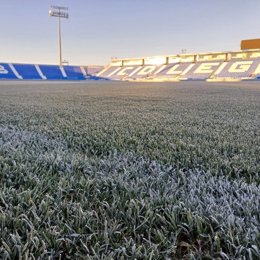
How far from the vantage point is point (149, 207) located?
1334 millimetres

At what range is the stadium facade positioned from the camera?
36.5 meters

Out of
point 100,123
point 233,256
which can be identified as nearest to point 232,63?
point 100,123

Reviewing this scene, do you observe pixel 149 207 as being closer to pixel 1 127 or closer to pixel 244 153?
pixel 244 153

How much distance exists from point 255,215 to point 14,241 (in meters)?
0.99

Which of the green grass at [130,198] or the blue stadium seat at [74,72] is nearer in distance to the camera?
the green grass at [130,198]

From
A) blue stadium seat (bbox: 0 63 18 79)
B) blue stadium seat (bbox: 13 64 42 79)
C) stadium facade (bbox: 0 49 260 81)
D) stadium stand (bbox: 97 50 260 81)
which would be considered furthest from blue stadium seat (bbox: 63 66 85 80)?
blue stadium seat (bbox: 0 63 18 79)

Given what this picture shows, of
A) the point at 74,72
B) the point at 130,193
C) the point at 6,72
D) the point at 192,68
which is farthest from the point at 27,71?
the point at 130,193

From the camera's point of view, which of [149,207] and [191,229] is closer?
[191,229]

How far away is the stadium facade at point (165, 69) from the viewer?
36469 mm

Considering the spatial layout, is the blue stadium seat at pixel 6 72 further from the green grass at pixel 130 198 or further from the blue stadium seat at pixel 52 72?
the green grass at pixel 130 198

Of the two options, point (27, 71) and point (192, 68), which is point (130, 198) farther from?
point (27, 71)

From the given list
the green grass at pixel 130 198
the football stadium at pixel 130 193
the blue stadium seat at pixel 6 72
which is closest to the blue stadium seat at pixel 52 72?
the blue stadium seat at pixel 6 72

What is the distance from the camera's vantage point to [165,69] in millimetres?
43781

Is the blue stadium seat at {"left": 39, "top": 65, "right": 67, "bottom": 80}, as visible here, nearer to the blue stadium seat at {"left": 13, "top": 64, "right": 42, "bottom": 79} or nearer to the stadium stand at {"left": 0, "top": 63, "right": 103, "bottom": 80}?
the stadium stand at {"left": 0, "top": 63, "right": 103, "bottom": 80}
